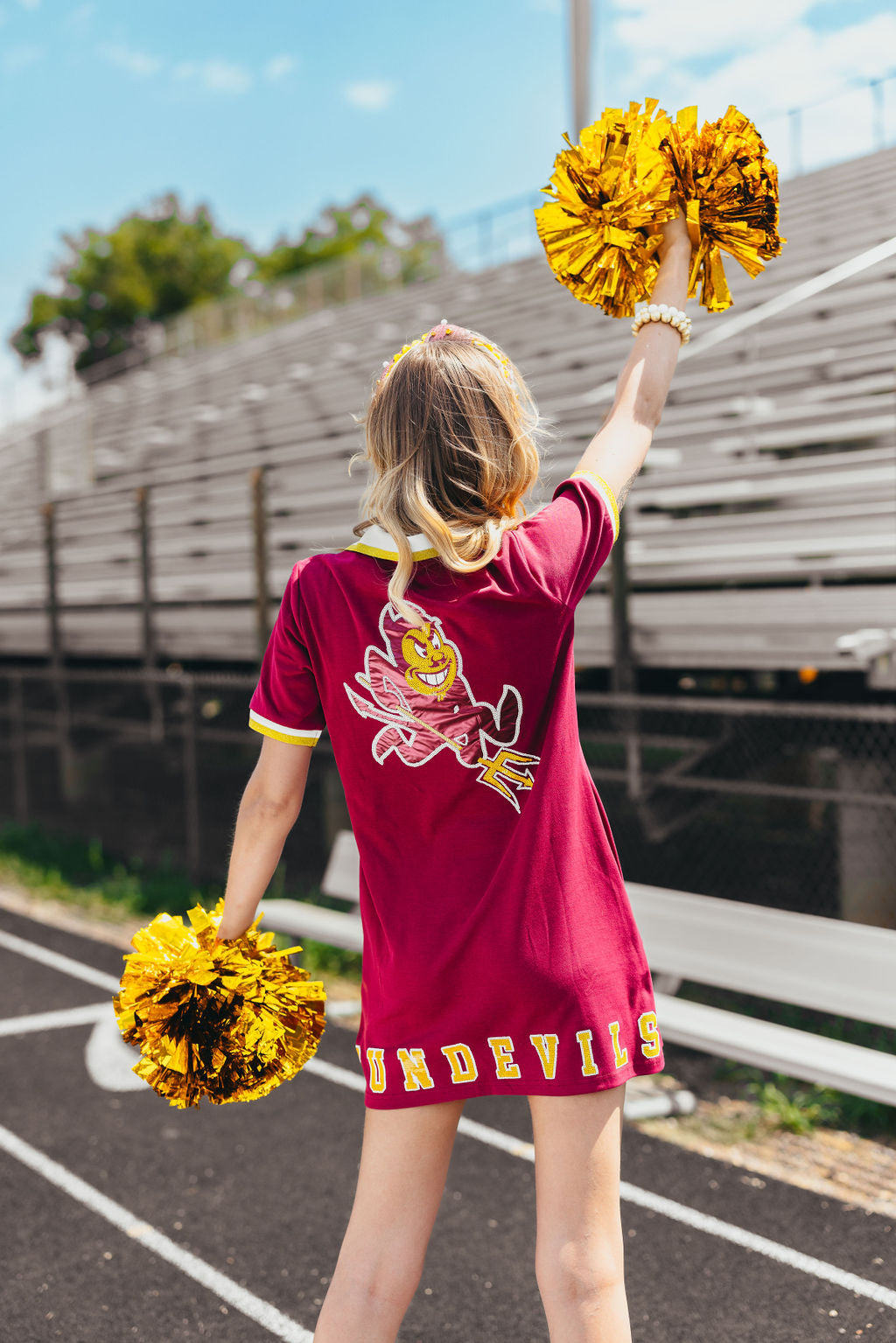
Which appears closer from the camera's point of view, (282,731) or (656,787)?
(282,731)

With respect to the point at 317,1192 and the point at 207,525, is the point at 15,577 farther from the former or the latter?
the point at 317,1192

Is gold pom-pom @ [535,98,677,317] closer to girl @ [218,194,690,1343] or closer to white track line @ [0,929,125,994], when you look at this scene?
girl @ [218,194,690,1343]

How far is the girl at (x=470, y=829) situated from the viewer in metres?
1.64

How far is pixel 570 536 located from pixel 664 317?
16.9 inches

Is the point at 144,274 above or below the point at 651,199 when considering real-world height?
above

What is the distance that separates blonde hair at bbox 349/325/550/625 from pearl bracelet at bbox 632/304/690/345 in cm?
30

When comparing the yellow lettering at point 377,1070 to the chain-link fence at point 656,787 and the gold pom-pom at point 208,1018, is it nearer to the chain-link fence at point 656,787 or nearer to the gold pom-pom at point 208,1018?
the gold pom-pom at point 208,1018

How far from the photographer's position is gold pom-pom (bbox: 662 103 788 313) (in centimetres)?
189

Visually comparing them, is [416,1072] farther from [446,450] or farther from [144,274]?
[144,274]

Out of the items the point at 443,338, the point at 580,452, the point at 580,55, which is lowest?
the point at 443,338

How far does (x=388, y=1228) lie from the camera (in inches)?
65.8

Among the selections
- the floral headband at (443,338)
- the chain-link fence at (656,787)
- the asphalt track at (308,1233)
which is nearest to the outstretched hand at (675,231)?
the floral headband at (443,338)

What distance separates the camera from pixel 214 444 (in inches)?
578

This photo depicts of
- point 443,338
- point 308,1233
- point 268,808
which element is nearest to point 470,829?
point 268,808
